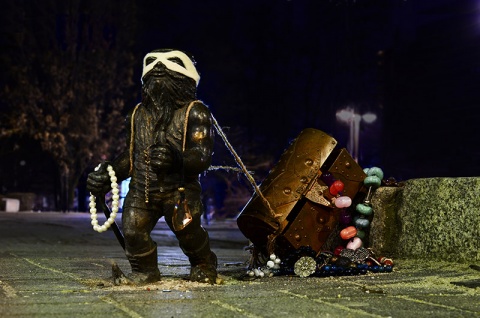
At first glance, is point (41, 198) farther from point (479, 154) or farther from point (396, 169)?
point (479, 154)

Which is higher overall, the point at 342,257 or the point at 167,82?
the point at 167,82

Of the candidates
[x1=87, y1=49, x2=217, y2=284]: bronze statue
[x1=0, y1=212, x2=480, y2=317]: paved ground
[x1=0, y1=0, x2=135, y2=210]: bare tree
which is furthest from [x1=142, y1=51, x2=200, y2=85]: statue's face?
[x1=0, y1=0, x2=135, y2=210]: bare tree

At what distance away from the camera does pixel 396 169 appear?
34.6 meters

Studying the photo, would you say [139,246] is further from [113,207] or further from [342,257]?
[342,257]

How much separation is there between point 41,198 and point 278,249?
96.0 ft

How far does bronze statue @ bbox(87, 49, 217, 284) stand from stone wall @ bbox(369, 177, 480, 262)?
1942 millimetres

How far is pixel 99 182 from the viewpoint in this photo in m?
4.85

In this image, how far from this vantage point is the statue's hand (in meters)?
4.85

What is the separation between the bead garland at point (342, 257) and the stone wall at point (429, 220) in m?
0.17

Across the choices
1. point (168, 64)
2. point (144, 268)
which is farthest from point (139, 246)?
point (168, 64)

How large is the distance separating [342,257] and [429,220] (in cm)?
93

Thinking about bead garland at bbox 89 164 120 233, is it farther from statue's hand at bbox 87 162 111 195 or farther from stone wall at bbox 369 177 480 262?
stone wall at bbox 369 177 480 262

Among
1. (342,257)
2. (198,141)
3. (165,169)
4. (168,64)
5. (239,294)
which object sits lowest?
(239,294)

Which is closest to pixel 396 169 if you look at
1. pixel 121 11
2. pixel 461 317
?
pixel 121 11
